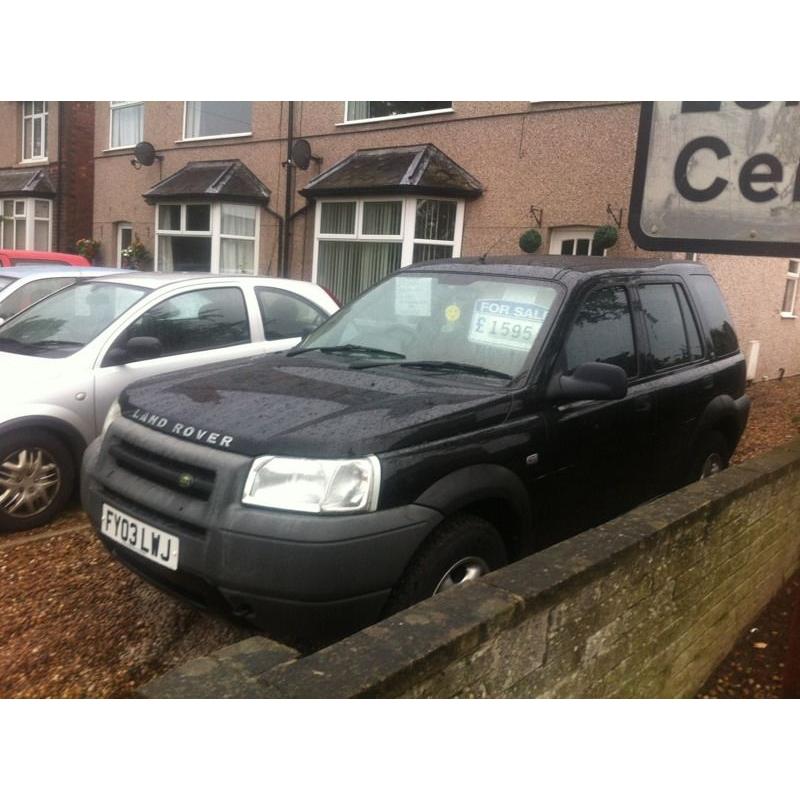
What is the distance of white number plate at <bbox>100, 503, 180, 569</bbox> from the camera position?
9.21 ft

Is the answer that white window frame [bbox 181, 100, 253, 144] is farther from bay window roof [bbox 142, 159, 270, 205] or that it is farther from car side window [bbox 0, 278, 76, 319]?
car side window [bbox 0, 278, 76, 319]

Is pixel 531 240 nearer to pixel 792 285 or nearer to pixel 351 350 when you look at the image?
pixel 792 285

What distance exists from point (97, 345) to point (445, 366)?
2.61m

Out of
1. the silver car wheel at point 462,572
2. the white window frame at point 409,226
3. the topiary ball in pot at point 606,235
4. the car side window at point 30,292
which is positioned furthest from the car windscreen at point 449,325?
the white window frame at point 409,226

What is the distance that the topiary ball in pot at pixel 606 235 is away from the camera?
390 inches

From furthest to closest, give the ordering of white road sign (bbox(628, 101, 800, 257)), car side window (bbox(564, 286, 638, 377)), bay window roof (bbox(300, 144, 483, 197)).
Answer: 1. bay window roof (bbox(300, 144, 483, 197))
2. car side window (bbox(564, 286, 638, 377))
3. white road sign (bbox(628, 101, 800, 257))

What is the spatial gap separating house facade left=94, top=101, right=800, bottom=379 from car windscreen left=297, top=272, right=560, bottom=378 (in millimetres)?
6855

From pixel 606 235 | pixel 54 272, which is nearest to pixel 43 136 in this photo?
pixel 54 272

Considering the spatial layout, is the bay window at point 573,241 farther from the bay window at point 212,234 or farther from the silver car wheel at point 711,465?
the bay window at point 212,234

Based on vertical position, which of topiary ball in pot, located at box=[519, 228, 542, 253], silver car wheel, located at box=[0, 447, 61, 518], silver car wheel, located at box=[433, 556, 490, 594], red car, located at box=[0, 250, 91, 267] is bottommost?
silver car wheel, located at box=[0, 447, 61, 518]

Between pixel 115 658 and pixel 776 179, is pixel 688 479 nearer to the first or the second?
pixel 776 179

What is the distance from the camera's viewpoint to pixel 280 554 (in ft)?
8.48

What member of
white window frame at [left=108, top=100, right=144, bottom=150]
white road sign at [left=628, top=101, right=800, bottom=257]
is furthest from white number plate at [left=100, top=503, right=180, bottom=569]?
white window frame at [left=108, top=100, right=144, bottom=150]

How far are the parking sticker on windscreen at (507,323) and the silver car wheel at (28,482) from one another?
2.74 meters
